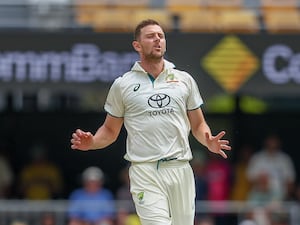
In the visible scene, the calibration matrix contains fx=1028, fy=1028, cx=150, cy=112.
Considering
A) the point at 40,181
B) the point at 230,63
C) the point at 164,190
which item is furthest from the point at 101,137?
the point at 40,181

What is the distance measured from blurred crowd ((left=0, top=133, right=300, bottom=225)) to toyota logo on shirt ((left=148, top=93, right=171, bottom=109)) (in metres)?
5.29

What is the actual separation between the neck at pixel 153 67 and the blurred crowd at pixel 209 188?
5.27 metres

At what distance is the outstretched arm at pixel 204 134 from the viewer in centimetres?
704

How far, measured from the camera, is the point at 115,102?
23.6 ft

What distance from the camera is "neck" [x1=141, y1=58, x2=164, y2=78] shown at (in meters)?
Result: 7.11

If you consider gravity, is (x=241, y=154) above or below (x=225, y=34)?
below

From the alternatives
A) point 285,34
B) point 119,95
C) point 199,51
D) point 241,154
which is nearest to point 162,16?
point 199,51

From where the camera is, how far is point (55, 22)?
13.7 meters

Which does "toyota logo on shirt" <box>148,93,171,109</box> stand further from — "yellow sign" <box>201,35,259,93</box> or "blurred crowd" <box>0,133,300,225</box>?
"yellow sign" <box>201,35,259,93</box>

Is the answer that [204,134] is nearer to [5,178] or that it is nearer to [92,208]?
[92,208]

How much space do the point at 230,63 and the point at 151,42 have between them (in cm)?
625

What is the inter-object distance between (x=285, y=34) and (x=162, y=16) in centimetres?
162

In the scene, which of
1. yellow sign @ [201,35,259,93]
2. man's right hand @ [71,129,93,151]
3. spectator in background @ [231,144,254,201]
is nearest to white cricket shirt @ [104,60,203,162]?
man's right hand @ [71,129,93,151]

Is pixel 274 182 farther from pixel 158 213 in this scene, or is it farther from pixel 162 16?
pixel 158 213
